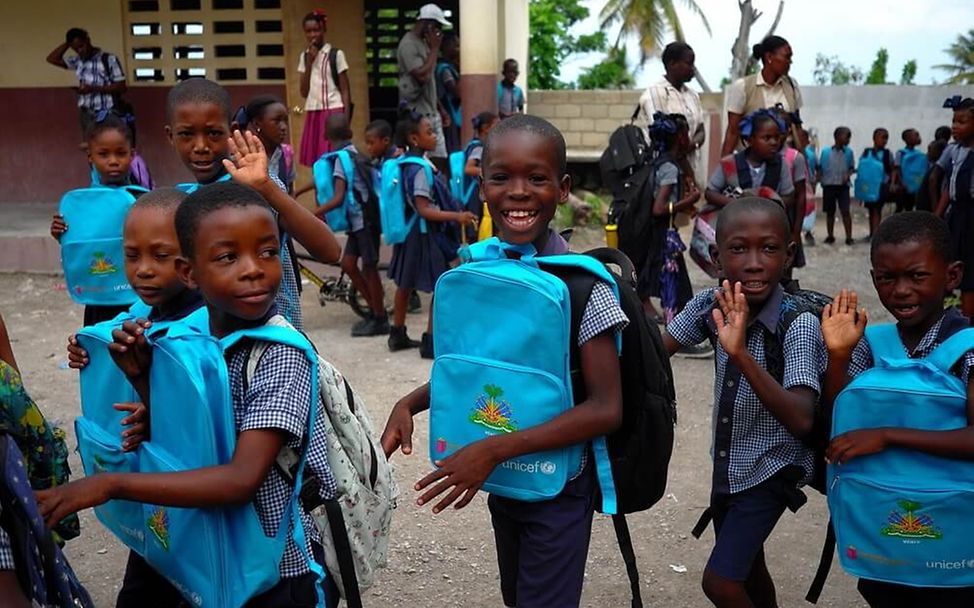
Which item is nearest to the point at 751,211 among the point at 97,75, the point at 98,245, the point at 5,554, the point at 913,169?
the point at 5,554

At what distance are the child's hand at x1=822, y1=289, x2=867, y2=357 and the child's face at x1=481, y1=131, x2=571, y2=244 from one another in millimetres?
707

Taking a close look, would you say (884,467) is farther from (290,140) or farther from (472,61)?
(290,140)

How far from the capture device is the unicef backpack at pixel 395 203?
6.14 metres

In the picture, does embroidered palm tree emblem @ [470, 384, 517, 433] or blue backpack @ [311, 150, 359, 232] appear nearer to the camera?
embroidered palm tree emblem @ [470, 384, 517, 433]

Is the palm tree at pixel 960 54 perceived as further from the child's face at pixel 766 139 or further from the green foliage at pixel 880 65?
the child's face at pixel 766 139

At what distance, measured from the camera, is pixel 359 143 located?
9.52 meters

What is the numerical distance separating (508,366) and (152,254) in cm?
93

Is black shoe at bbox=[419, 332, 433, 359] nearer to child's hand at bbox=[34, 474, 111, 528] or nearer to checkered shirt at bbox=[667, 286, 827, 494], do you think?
checkered shirt at bbox=[667, 286, 827, 494]

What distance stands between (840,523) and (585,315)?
0.80m

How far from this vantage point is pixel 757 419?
8.12 feet

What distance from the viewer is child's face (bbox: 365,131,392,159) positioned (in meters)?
6.53

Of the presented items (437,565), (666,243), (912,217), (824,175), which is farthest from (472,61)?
(912,217)

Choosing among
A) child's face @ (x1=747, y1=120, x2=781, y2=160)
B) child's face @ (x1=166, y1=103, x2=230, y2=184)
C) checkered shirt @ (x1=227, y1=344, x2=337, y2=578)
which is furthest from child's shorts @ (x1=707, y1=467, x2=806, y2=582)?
child's face @ (x1=747, y1=120, x2=781, y2=160)

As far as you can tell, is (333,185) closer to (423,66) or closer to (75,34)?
(423,66)
